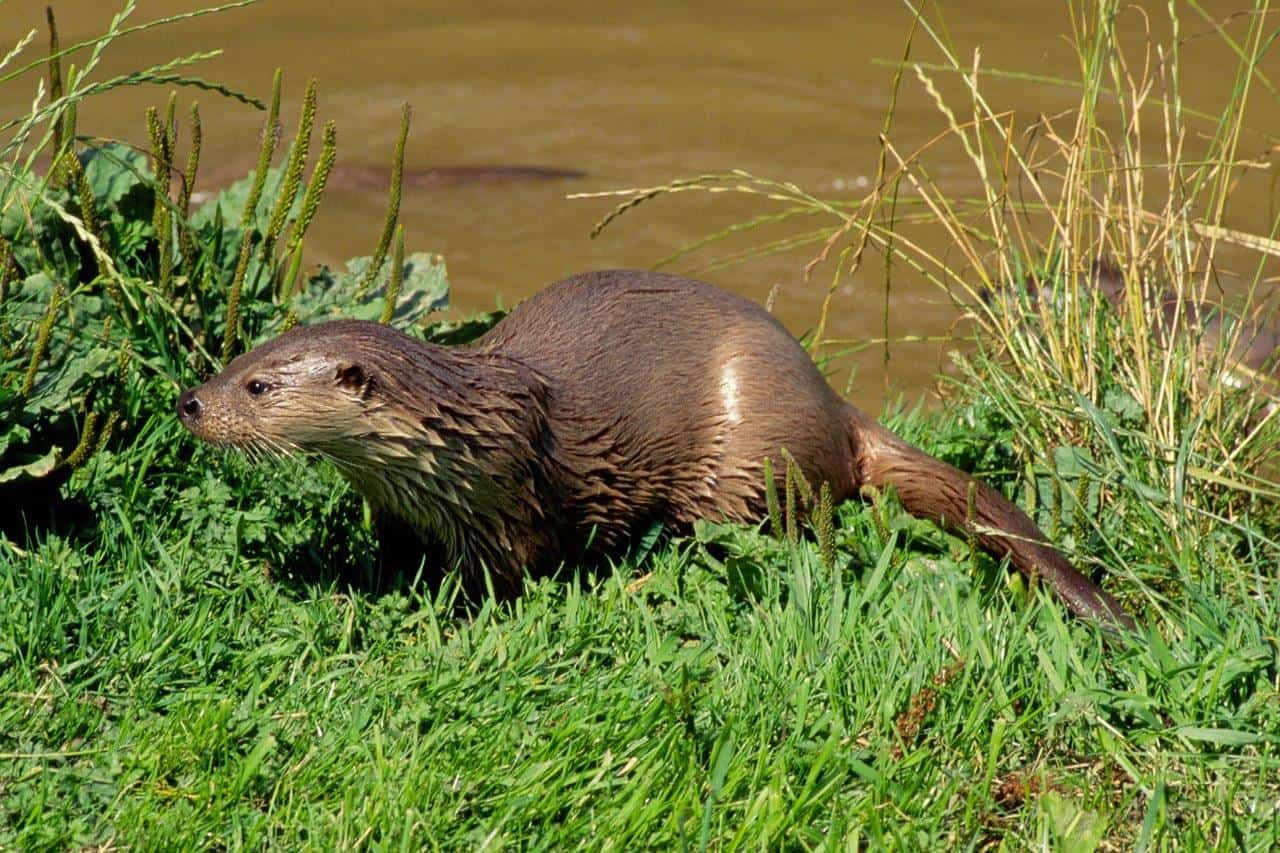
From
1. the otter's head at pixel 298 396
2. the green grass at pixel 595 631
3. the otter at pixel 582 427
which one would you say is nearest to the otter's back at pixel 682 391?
the otter at pixel 582 427

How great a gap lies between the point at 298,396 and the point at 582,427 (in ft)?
2.08

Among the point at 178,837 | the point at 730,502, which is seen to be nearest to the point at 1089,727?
the point at 730,502

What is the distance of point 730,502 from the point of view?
3584 mm

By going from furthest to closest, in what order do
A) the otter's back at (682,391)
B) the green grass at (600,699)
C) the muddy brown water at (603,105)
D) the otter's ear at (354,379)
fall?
the muddy brown water at (603,105) < the otter's back at (682,391) < the otter's ear at (354,379) < the green grass at (600,699)

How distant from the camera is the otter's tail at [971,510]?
3.21m

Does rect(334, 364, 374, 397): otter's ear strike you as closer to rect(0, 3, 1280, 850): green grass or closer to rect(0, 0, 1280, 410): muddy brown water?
rect(0, 3, 1280, 850): green grass

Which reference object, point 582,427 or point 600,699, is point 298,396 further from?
point 600,699

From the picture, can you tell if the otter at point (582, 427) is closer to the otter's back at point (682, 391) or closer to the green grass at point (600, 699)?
the otter's back at point (682, 391)

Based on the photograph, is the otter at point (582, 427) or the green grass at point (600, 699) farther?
the otter at point (582, 427)

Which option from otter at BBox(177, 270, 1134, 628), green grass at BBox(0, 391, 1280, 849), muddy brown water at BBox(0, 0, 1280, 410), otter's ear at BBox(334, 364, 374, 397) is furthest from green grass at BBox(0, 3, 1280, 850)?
muddy brown water at BBox(0, 0, 1280, 410)

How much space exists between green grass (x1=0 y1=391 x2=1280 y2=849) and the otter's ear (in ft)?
1.37

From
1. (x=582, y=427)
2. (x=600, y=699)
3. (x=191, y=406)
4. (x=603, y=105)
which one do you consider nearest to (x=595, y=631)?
(x=600, y=699)

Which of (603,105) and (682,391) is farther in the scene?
(603,105)

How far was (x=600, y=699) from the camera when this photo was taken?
2.88m
